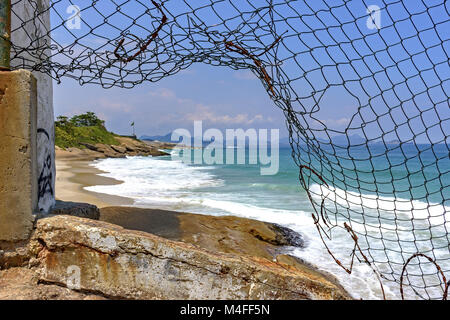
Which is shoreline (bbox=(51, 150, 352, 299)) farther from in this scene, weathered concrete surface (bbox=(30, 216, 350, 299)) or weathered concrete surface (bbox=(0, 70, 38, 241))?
weathered concrete surface (bbox=(0, 70, 38, 241))

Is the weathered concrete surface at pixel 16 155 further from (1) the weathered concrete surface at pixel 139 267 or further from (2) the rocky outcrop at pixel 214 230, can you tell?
(2) the rocky outcrop at pixel 214 230

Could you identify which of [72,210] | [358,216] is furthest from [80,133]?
[72,210]

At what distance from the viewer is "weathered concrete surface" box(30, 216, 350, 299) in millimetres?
2285

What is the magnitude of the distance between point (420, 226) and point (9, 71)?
10926 millimetres

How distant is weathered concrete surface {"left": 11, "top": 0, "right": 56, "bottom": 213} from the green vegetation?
36.5 meters

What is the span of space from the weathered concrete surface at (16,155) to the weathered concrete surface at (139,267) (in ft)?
0.51

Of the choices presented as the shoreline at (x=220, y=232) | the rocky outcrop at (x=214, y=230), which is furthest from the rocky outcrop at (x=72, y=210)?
the rocky outcrop at (x=214, y=230)

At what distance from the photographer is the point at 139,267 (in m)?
2.29

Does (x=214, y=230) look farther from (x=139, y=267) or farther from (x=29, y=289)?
(x=29, y=289)

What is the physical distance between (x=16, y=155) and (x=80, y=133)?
4474cm

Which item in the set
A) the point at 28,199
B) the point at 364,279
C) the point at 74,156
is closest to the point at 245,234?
the point at 364,279
